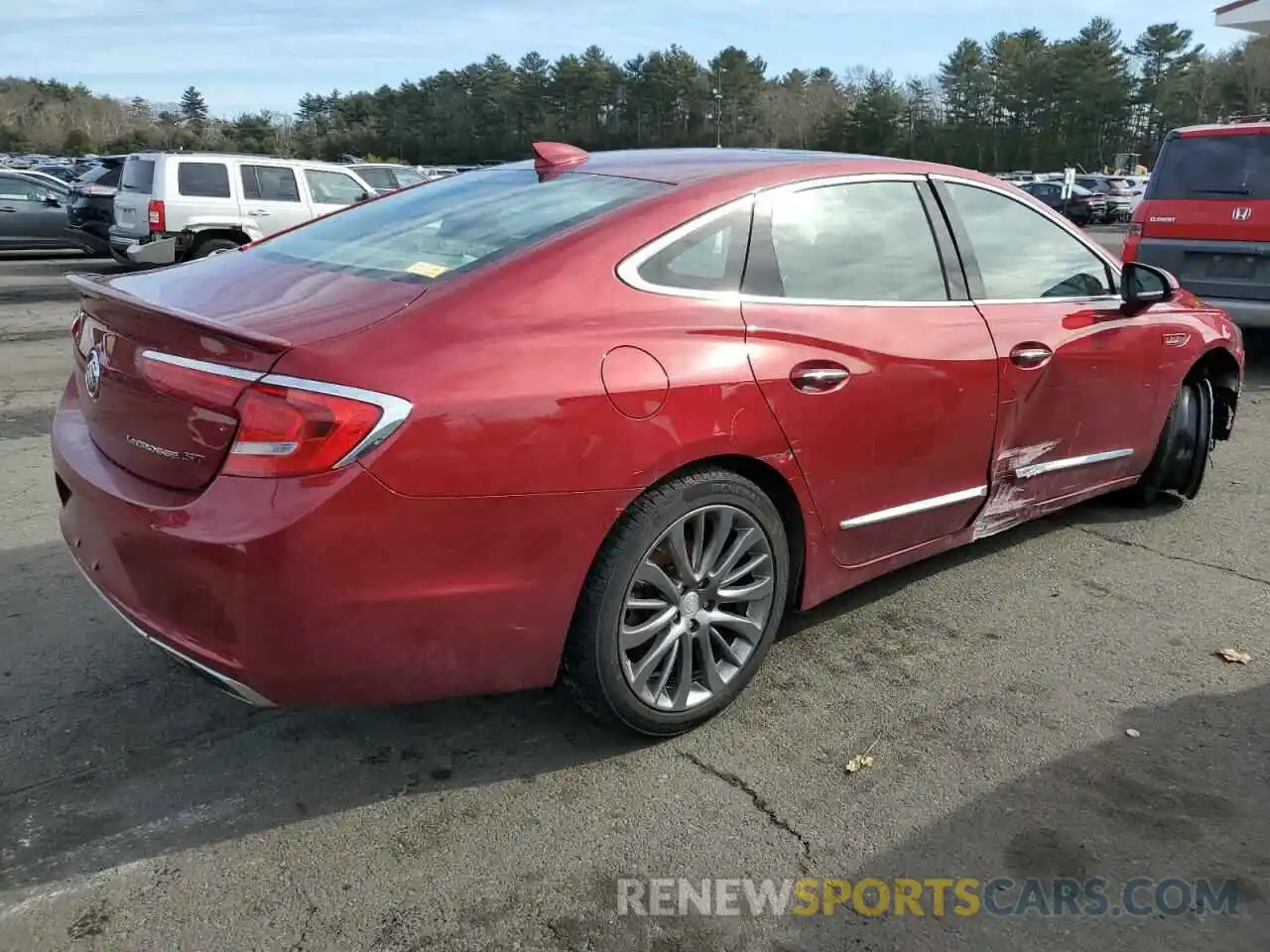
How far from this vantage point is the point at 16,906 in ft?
7.38

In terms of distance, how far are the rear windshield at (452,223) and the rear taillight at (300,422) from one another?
0.56 meters

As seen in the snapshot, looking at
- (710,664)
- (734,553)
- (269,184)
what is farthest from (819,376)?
(269,184)

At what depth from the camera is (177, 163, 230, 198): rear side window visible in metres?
13.6

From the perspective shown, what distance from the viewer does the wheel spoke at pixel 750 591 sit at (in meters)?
2.95

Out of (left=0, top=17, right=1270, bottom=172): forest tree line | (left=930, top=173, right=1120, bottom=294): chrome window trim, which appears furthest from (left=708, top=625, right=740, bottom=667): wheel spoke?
(left=0, top=17, right=1270, bottom=172): forest tree line

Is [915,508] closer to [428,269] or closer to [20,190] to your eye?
[428,269]

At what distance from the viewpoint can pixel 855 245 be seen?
3328 millimetres

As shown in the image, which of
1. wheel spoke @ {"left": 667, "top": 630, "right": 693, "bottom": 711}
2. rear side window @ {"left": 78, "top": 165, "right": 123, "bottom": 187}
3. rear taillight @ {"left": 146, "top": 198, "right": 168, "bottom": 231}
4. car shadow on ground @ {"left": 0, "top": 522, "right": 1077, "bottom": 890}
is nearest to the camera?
car shadow on ground @ {"left": 0, "top": 522, "right": 1077, "bottom": 890}

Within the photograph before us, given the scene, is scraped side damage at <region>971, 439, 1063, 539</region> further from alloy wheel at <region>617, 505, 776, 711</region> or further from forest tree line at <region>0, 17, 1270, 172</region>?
forest tree line at <region>0, 17, 1270, 172</region>

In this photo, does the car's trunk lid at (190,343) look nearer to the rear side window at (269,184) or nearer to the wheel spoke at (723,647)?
the wheel spoke at (723,647)

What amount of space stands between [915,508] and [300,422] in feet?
6.92

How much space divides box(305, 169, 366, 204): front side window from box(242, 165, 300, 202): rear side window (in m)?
0.32

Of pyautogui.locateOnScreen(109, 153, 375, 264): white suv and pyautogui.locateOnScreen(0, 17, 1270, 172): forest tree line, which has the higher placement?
pyautogui.locateOnScreen(0, 17, 1270, 172): forest tree line


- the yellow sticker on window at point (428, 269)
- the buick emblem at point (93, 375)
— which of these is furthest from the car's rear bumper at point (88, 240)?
the yellow sticker on window at point (428, 269)
